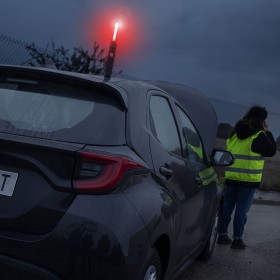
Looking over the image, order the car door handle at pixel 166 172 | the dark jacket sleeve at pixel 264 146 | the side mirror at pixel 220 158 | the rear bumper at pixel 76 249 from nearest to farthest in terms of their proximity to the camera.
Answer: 1. the rear bumper at pixel 76 249
2. the car door handle at pixel 166 172
3. the side mirror at pixel 220 158
4. the dark jacket sleeve at pixel 264 146

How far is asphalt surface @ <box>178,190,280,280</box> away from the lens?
5887 millimetres

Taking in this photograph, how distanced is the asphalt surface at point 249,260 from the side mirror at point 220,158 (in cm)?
115

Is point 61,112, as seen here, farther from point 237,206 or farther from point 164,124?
point 237,206

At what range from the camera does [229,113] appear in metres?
18.2

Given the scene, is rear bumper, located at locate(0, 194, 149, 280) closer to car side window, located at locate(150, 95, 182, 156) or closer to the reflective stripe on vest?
car side window, located at locate(150, 95, 182, 156)

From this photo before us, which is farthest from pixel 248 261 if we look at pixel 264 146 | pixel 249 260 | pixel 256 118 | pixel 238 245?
pixel 256 118

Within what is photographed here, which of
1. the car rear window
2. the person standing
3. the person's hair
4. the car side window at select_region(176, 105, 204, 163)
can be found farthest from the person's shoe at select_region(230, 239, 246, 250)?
the car rear window

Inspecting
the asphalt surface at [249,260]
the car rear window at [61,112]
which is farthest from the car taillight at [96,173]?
the asphalt surface at [249,260]

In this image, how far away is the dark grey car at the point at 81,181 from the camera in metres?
2.94

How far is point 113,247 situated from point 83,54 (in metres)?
9.50

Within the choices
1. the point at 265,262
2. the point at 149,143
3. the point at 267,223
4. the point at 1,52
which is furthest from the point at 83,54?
the point at 149,143

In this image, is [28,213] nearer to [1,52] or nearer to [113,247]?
[113,247]

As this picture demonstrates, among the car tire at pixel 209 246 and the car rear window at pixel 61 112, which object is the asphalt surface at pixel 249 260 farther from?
the car rear window at pixel 61 112

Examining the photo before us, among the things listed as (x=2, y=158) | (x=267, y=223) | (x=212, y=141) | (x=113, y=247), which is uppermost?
(x=2, y=158)
